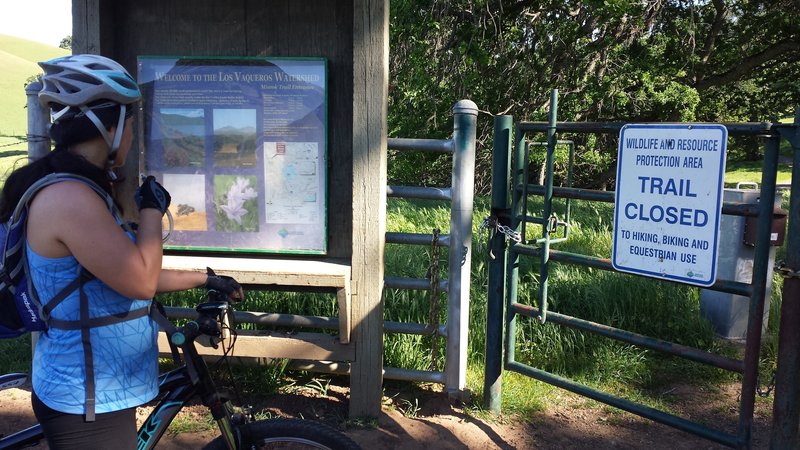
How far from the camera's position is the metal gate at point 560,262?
278 centimetres

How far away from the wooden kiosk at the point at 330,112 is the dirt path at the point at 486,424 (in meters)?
0.25

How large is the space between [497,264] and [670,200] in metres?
1.18

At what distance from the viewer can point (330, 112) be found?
3.94 meters

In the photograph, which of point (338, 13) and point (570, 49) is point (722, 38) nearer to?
point (570, 49)

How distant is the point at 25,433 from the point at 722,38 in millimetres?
16077

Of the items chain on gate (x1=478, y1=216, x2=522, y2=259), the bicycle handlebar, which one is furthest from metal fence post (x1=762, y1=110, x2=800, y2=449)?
the bicycle handlebar

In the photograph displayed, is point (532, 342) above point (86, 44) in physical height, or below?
below

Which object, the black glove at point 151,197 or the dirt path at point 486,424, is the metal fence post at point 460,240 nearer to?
the dirt path at point 486,424

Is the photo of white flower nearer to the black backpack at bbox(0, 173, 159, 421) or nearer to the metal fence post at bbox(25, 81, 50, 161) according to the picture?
the metal fence post at bbox(25, 81, 50, 161)

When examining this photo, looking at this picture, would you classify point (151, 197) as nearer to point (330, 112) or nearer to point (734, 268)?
point (330, 112)

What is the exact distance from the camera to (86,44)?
12.5ft

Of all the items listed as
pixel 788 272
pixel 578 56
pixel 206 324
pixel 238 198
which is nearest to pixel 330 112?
pixel 238 198

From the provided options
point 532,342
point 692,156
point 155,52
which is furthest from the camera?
point 532,342

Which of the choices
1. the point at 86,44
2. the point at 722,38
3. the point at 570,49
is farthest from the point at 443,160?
the point at 86,44
